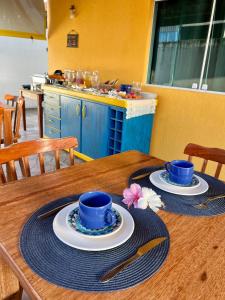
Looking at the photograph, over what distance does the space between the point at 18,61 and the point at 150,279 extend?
6526 millimetres

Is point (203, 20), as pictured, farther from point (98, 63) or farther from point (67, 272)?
point (67, 272)

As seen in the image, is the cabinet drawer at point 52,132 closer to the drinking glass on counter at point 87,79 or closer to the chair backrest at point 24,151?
the drinking glass on counter at point 87,79

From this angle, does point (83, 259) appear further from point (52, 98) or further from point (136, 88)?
point (52, 98)

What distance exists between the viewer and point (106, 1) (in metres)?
3.19

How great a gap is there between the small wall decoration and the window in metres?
1.42

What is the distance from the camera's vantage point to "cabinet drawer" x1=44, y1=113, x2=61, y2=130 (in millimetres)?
3592

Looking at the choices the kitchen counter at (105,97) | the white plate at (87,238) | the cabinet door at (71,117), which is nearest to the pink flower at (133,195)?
the white plate at (87,238)

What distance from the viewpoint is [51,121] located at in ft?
12.2

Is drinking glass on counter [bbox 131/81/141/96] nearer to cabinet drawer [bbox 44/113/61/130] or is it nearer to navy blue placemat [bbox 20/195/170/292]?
cabinet drawer [bbox 44/113/61/130]

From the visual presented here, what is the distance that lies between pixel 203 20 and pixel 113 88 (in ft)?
4.09

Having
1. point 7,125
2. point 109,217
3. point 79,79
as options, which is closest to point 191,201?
point 109,217

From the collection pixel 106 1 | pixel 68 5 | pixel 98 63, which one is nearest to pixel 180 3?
pixel 106 1

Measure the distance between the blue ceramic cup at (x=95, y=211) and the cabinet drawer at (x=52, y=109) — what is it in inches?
116

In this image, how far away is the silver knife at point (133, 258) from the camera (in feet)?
1.77
